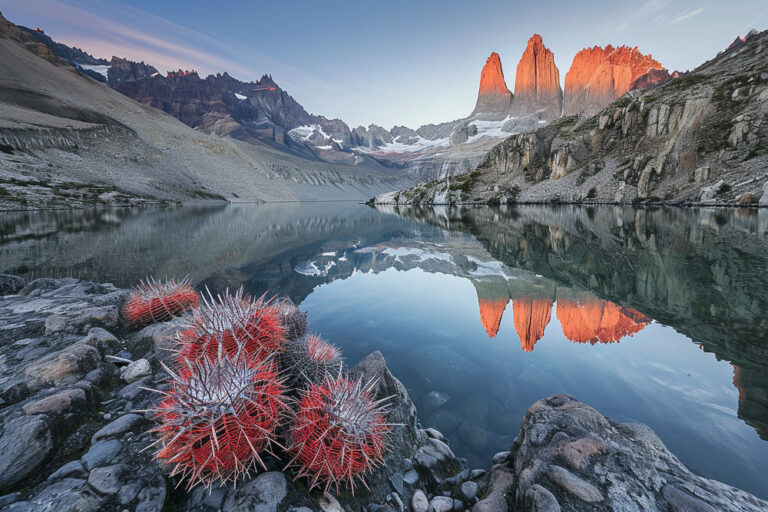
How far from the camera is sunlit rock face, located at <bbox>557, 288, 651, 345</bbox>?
901 cm

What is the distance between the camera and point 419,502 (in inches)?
143

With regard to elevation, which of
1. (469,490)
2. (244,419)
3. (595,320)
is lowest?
(469,490)

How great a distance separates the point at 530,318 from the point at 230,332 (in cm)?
973

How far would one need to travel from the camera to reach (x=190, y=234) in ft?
99.7

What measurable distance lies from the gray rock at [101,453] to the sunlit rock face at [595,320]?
1028cm

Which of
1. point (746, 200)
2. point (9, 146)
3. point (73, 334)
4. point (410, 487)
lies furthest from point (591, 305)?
point (9, 146)

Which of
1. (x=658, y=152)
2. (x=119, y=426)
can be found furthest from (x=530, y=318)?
(x=658, y=152)

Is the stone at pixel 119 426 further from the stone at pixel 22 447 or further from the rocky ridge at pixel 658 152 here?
the rocky ridge at pixel 658 152

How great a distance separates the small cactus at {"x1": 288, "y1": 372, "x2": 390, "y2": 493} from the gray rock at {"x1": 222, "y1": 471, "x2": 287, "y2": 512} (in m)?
0.20

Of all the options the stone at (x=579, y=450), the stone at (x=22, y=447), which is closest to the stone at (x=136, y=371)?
the stone at (x=22, y=447)

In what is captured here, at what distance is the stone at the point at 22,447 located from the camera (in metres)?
2.79

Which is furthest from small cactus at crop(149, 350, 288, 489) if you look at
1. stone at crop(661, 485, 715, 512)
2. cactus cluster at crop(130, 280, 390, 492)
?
stone at crop(661, 485, 715, 512)

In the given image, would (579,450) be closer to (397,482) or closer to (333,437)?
(397,482)

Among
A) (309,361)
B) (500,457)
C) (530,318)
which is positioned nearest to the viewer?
(309,361)
